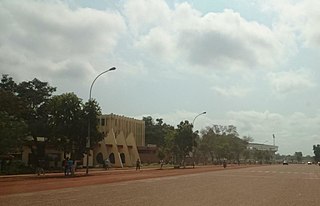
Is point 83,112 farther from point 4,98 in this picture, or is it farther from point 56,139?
point 4,98

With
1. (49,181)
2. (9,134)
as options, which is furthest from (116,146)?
(49,181)

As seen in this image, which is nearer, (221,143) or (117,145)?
(117,145)

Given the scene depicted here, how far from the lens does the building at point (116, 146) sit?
7856cm

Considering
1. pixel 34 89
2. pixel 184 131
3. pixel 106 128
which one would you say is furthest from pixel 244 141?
pixel 34 89

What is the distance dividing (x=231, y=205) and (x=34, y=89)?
5280 cm

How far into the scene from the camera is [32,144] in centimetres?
6262

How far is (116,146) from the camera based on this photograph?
264 feet

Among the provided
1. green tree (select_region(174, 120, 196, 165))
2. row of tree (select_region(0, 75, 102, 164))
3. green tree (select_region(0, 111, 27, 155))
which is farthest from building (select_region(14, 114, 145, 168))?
green tree (select_region(0, 111, 27, 155))

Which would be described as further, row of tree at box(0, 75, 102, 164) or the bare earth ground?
row of tree at box(0, 75, 102, 164)

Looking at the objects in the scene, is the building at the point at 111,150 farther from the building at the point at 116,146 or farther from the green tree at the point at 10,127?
the green tree at the point at 10,127

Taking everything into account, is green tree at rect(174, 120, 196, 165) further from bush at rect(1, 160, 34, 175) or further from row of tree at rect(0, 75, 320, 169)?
bush at rect(1, 160, 34, 175)

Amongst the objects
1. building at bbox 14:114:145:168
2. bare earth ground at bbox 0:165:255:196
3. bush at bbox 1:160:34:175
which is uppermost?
building at bbox 14:114:145:168

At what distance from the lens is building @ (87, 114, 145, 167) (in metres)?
78.6

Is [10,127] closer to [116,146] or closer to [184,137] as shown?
[116,146]
